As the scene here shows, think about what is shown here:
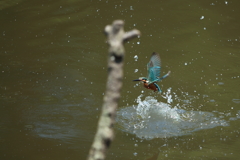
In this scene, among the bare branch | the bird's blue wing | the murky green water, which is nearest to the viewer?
the bare branch

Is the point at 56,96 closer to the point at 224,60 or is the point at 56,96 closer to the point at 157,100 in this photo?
the point at 157,100

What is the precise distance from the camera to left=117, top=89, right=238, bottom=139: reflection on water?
13.8ft

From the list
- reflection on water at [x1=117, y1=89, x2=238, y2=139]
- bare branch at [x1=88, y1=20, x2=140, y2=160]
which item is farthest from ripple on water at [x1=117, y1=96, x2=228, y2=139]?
bare branch at [x1=88, y1=20, x2=140, y2=160]

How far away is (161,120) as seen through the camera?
4410mm

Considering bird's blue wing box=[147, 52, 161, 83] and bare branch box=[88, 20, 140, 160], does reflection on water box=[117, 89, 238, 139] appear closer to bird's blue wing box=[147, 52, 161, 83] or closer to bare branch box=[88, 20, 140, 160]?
bird's blue wing box=[147, 52, 161, 83]

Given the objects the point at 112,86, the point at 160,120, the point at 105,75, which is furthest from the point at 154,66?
the point at 112,86

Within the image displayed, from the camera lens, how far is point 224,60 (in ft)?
18.7

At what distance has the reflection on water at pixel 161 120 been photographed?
4195 millimetres

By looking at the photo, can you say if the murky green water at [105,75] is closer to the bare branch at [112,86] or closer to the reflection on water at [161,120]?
the reflection on water at [161,120]

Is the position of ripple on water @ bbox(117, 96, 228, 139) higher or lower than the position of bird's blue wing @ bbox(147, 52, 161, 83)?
lower

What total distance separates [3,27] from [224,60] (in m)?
3.84

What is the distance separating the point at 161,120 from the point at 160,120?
1 cm

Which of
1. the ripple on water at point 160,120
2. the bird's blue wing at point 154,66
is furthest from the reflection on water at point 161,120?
the bird's blue wing at point 154,66

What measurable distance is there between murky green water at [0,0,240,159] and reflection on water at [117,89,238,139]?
0.02m
